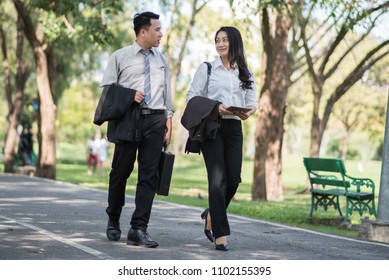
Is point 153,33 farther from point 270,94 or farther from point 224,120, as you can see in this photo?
point 270,94

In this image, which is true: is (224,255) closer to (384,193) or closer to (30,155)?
(384,193)

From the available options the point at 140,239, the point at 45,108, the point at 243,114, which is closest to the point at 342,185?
the point at 243,114

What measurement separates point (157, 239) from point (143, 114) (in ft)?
4.78

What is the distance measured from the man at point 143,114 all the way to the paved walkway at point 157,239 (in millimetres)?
459

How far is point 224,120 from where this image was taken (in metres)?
8.83

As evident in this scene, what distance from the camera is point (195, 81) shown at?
891 cm

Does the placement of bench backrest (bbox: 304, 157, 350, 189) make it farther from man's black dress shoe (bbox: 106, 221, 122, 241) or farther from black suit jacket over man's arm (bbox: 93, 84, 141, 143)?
black suit jacket over man's arm (bbox: 93, 84, 141, 143)

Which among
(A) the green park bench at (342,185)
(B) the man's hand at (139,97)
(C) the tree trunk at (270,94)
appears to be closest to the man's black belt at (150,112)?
(B) the man's hand at (139,97)

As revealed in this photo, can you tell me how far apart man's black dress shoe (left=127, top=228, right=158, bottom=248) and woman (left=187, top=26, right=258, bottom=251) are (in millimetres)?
573

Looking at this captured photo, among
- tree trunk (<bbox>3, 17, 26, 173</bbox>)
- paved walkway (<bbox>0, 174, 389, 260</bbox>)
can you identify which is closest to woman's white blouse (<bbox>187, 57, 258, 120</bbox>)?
paved walkway (<bbox>0, 174, 389, 260</bbox>)

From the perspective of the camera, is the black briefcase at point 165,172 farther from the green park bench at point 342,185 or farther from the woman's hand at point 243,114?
the green park bench at point 342,185

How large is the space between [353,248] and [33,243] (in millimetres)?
3269

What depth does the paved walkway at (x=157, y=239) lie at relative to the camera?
8.31 metres

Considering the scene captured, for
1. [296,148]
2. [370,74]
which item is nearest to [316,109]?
[370,74]
